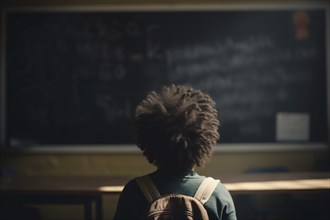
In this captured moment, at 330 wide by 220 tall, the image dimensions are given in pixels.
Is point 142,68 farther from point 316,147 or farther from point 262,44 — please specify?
point 316,147

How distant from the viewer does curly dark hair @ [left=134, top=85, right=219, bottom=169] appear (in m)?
1.85

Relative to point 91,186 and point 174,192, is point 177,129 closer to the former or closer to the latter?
point 174,192

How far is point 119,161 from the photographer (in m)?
4.61

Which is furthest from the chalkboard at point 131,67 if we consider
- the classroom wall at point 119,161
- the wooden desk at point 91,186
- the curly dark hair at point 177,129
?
the curly dark hair at point 177,129

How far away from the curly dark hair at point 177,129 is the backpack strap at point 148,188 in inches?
3.0

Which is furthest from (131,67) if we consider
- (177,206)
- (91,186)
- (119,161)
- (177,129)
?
(177,206)

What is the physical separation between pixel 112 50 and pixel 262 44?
4.63 ft

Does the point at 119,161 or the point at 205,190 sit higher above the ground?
the point at 205,190

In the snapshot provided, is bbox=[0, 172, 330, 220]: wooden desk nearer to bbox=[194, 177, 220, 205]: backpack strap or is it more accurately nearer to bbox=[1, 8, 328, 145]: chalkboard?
bbox=[1, 8, 328, 145]: chalkboard

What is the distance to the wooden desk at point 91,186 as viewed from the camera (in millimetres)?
3291

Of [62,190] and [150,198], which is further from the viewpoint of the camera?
[62,190]

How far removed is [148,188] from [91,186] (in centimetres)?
168

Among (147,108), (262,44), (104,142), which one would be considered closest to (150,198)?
(147,108)

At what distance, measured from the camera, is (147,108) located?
1912mm
